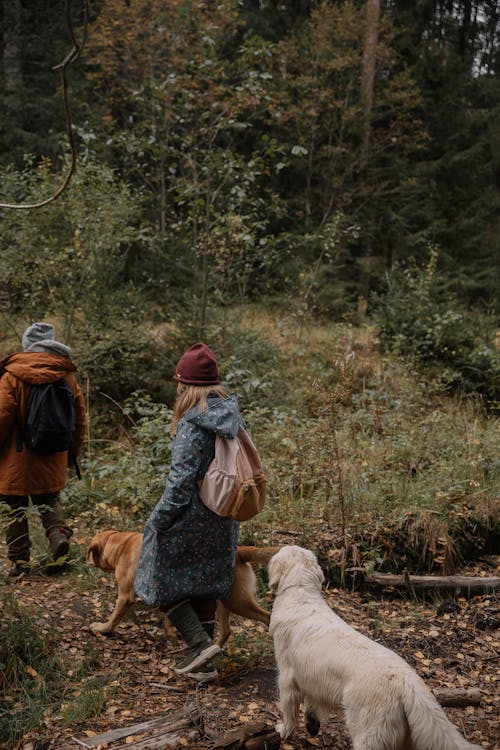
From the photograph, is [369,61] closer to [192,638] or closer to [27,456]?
[27,456]

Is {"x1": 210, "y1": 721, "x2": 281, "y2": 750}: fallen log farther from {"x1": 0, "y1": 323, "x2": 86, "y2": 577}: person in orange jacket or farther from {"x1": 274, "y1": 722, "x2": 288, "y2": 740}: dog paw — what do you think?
{"x1": 0, "y1": 323, "x2": 86, "y2": 577}: person in orange jacket

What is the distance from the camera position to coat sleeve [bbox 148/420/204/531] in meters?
3.55

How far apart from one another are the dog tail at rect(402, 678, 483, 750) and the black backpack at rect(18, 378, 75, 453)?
A: 10.7 feet

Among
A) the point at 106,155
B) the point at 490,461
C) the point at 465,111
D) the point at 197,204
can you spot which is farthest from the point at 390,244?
the point at 490,461

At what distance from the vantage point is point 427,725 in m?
2.41

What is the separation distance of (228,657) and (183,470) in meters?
1.38

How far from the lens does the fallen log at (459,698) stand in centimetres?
361

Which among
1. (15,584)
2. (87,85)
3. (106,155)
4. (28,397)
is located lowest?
(15,584)

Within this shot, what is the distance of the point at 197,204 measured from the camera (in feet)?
28.8

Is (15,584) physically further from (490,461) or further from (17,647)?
(490,461)

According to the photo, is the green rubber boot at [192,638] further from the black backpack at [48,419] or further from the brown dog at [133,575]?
the black backpack at [48,419]

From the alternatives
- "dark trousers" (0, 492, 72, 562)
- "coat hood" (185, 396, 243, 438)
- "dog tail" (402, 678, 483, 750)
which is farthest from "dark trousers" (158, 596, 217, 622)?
"dog tail" (402, 678, 483, 750)

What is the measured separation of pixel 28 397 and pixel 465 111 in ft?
59.8

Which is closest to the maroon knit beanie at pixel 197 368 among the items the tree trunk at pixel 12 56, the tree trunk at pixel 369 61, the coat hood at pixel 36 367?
the coat hood at pixel 36 367
